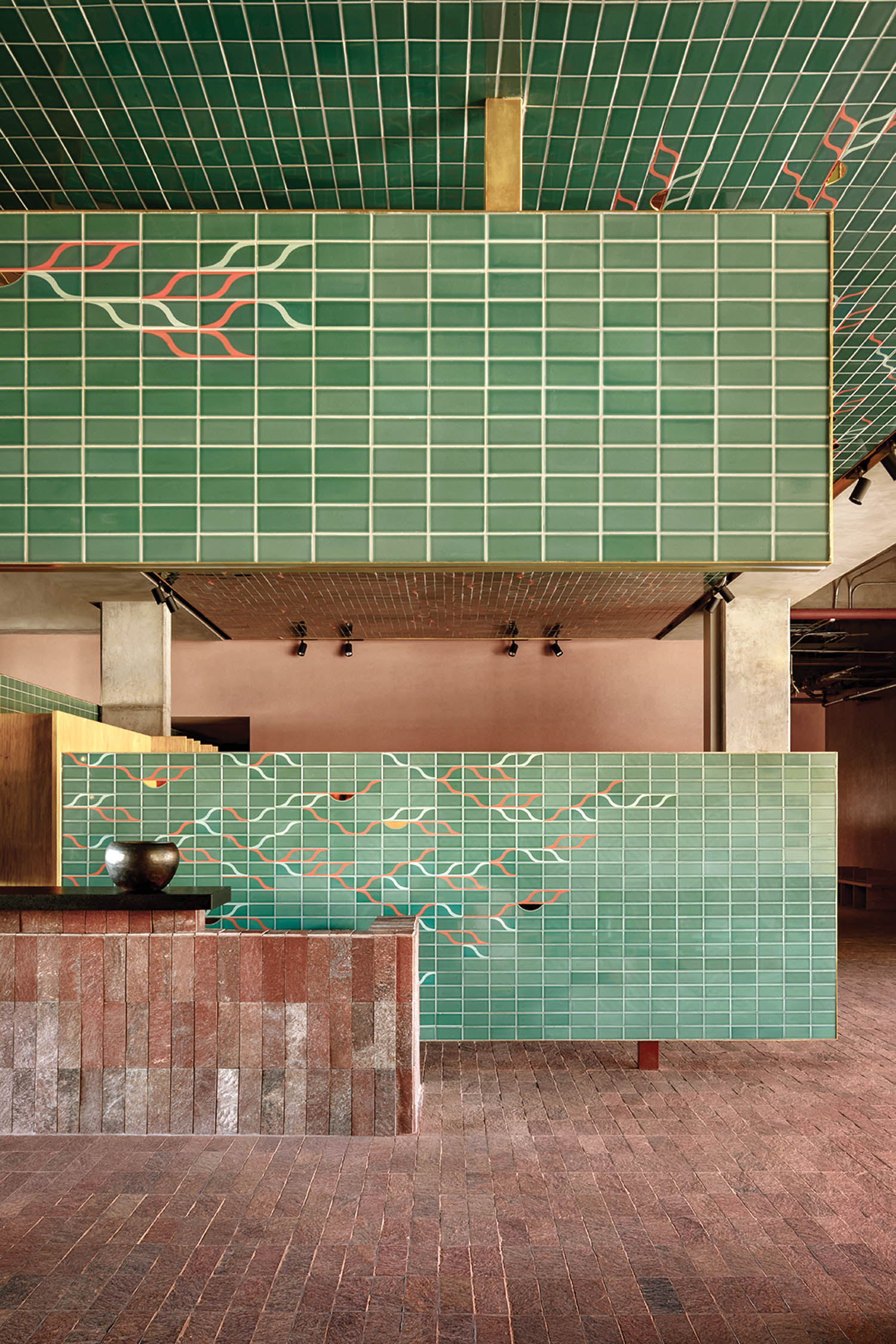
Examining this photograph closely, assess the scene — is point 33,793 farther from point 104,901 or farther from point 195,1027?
point 195,1027

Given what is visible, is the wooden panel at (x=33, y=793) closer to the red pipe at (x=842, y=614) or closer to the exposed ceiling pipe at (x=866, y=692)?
the red pipe at (x=842, y=614)

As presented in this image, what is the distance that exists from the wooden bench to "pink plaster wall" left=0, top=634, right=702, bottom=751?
4.39 m

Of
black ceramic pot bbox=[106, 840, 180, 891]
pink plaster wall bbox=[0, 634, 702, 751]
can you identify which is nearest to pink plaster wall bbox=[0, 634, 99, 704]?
pink plaster wall bbox=[0, 634, 702, 751]

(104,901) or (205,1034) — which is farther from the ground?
(104,901)

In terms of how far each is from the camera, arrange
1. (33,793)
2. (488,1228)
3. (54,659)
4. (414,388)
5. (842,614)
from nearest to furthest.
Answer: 1. (488,1228)
2. (414,388)
3. (33,793)
4. (842,614)
5. (54,659)

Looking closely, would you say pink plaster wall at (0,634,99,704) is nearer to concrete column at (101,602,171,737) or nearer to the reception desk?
concrete column at (101,602,171,737)

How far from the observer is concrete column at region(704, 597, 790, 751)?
20.8ft

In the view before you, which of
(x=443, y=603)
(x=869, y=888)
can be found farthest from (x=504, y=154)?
(x=869, y=888)

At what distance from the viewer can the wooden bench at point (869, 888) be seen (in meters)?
12.8

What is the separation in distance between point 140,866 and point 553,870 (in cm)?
217

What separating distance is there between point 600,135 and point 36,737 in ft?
13.8

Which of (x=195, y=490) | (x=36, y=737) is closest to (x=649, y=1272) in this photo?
(x=195, y=490)

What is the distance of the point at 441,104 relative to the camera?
9.50 ft

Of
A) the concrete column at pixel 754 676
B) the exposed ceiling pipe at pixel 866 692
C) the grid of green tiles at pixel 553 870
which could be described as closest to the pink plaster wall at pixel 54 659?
the grid of green tiles at pixel 553 870
